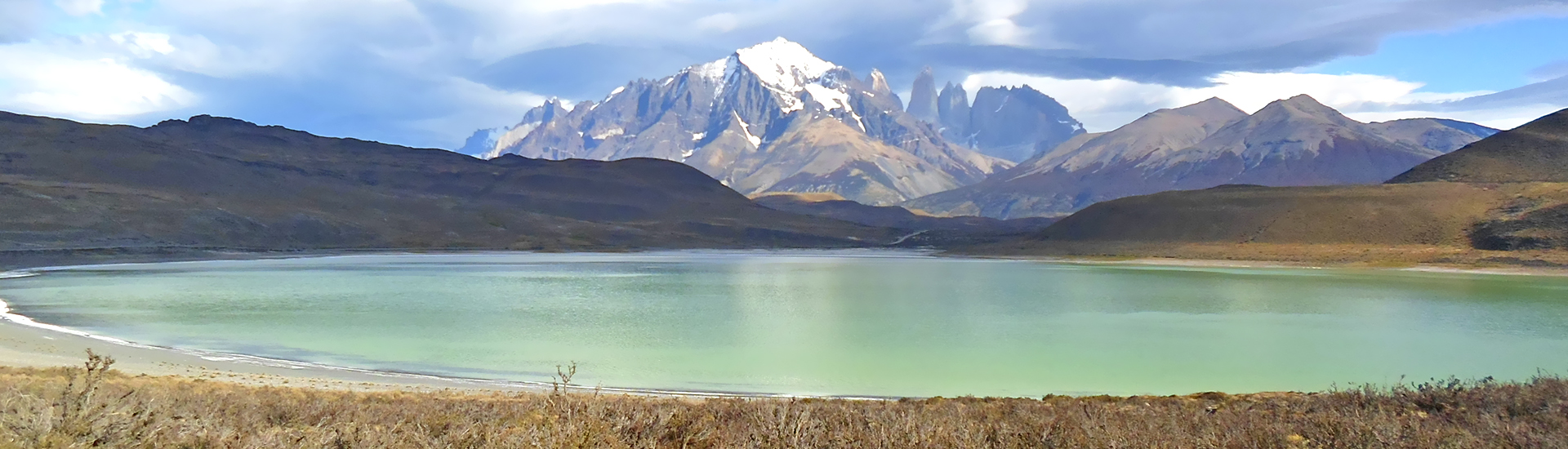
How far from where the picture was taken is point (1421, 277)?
69750 millimetres

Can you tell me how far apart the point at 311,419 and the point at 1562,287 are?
71.4 metres

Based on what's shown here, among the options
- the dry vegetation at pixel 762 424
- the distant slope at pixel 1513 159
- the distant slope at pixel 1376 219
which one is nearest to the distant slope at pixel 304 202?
the distant slope at pixel 1376 219

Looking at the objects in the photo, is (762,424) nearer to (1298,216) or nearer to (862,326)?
(862,326)

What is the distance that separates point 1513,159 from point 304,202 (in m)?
157

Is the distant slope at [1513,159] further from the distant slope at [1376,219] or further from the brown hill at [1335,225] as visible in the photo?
the brown hill at [1335,225]

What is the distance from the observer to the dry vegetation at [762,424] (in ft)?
25.1

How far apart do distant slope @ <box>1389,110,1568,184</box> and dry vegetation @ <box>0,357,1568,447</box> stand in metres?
121

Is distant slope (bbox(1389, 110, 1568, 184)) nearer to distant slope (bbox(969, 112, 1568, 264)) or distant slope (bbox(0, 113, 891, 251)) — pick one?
distant slope (bbox(969, 112, 1568, 264))

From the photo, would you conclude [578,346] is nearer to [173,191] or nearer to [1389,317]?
[1389,317]

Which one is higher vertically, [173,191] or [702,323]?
Result: [173,191]

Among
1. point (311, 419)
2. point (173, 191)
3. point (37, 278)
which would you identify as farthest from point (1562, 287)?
point (173, 191)

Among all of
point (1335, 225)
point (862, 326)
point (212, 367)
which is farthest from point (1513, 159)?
point (212, 367)

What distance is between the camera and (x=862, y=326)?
127 feet

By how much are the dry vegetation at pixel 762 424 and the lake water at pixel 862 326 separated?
957cm
